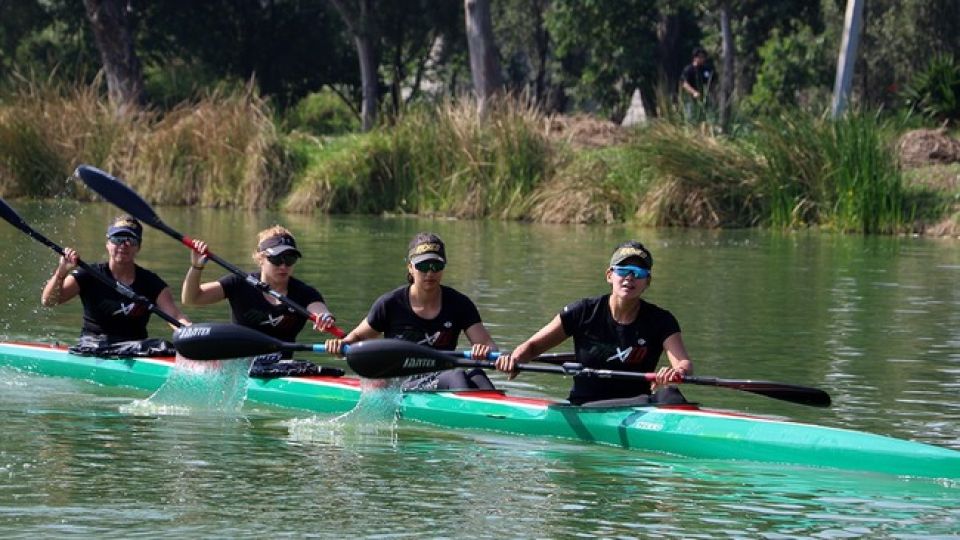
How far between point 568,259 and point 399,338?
12.3m

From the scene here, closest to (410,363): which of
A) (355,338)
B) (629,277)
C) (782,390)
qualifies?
(355,338)

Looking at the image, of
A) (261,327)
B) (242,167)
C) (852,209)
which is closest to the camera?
(261,327)

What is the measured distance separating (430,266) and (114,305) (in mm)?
3224

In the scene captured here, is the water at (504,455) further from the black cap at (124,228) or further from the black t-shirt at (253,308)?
the black cap at (124,228)

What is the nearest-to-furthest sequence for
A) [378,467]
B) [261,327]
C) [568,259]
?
[378,467], [261,327], [568,259]

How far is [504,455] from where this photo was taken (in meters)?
11.5

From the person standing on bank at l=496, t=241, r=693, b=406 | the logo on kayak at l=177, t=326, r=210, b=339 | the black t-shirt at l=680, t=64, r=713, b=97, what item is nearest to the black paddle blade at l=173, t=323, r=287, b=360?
the logo on kayak at l=177, t=326, r=210, b=339

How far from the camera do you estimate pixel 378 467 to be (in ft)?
36.4

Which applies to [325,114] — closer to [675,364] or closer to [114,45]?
[114,45]

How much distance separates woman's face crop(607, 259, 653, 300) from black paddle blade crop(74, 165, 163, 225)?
223 inches

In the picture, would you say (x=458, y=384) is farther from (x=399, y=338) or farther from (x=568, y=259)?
(x=568, y=259)

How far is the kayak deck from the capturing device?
10.8m

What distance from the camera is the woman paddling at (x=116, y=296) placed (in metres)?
14.2

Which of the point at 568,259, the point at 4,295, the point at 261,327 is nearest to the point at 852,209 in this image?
the point at 568,259
